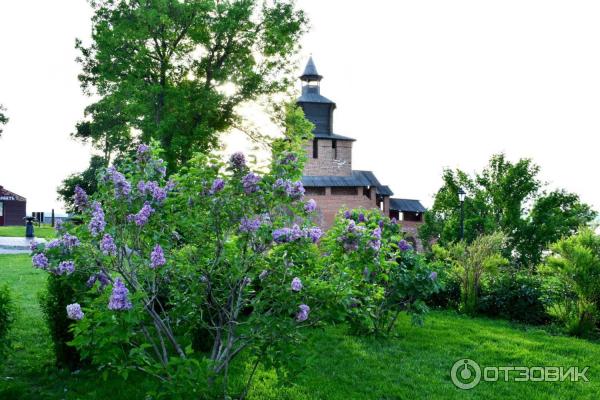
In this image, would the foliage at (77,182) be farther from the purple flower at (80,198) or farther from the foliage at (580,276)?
the purple flower at (80,198)

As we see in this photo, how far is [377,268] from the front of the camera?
8.01 meters

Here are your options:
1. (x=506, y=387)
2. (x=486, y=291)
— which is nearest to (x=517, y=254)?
(x=486, y=291)

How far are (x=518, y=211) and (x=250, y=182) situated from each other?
3305 centimetres

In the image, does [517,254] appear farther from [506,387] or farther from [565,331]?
[506,387]

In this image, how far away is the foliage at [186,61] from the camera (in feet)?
74.5

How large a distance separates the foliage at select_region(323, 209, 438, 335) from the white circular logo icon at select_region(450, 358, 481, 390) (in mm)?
1409

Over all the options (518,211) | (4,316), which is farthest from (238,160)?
(518,211)

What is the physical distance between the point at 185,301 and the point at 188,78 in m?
21.7

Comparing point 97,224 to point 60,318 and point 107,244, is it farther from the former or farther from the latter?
point 60,318

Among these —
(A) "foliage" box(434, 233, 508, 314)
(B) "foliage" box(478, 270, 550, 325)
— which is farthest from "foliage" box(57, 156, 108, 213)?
(B) "foliage" box(478, 270, 550, 325)

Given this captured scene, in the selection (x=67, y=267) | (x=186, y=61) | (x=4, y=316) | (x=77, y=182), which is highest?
(x=186, y=61)

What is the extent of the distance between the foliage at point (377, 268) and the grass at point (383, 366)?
1.81 ft

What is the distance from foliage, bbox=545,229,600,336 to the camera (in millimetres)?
10820

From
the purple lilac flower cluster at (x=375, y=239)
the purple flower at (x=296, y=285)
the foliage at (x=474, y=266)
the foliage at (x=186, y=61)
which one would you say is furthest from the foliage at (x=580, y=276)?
the foliage at (x=186, y=61)
